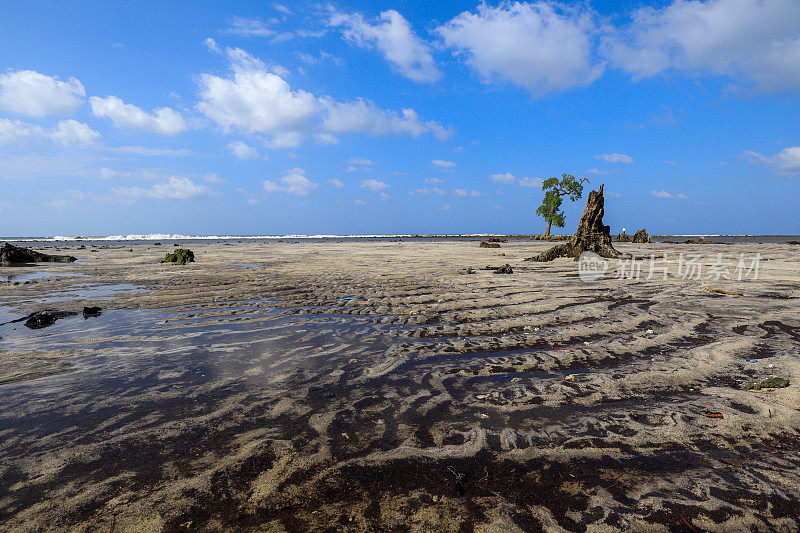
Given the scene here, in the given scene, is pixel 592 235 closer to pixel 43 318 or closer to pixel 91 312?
pixel 91 312

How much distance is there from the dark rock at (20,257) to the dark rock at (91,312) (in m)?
17.6

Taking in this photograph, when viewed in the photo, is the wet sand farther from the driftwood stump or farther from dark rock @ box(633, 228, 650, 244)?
dark rock @ box(633, 228, 650, 244)

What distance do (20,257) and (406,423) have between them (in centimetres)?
2577

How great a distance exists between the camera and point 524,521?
78.1 inches

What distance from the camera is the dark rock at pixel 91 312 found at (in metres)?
6.88

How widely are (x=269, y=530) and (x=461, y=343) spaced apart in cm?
358

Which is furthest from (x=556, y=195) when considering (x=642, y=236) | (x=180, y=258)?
(x=180, y=258)

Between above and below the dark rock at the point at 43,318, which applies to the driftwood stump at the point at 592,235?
above

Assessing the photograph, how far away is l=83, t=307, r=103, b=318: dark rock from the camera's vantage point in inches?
271

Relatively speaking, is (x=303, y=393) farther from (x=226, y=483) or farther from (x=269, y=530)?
(x=269, y=530)

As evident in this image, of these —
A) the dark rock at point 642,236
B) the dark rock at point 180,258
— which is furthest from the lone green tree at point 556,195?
the dark rock at point 180,258

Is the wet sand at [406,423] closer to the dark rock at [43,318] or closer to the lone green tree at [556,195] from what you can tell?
the dark rock at [43,318]

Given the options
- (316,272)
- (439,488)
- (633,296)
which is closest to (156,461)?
(439,488)

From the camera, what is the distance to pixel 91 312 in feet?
22.9
